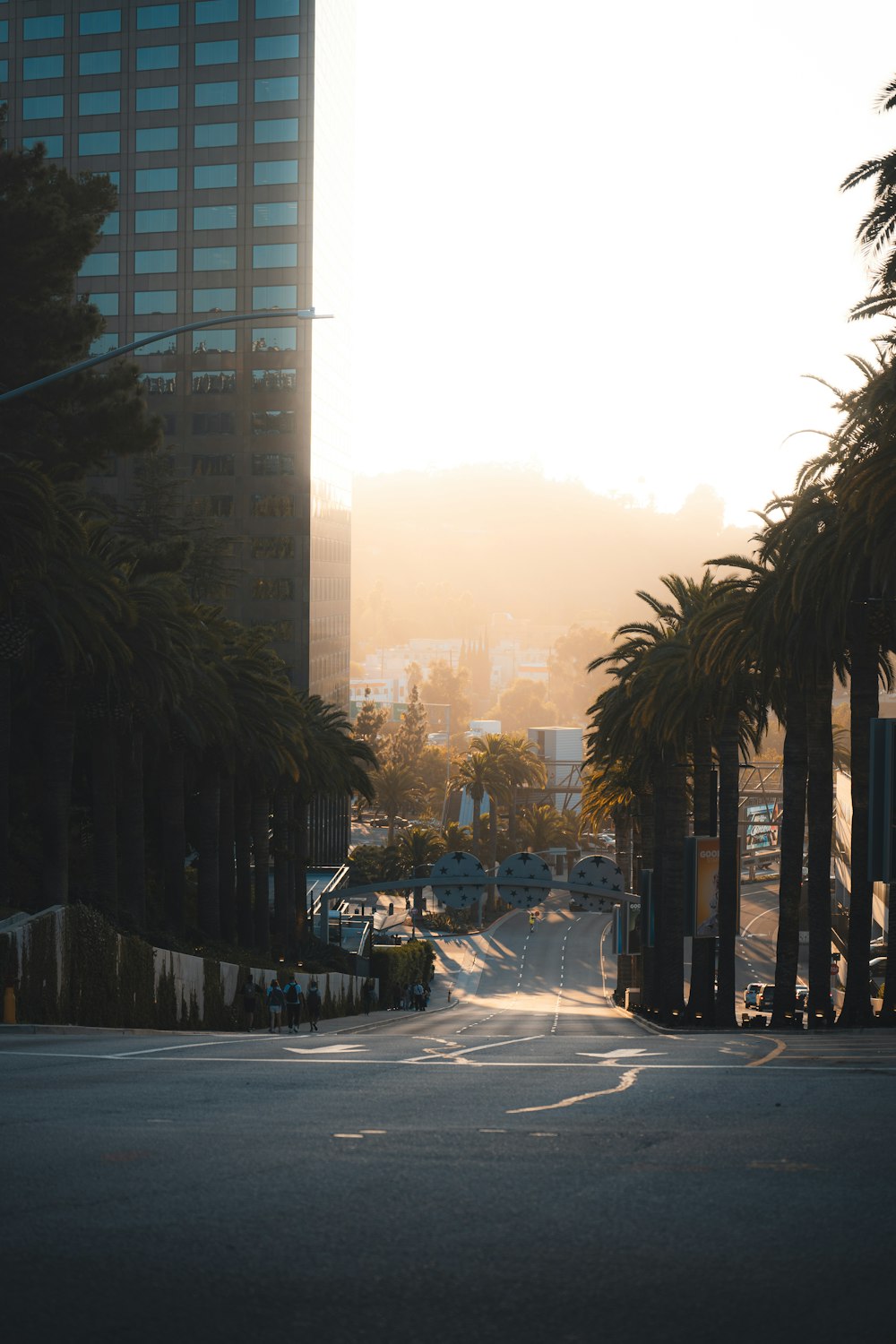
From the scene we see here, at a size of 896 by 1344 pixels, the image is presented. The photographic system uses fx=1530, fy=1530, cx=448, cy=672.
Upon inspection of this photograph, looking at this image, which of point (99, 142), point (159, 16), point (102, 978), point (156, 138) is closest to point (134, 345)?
point (102, 978)

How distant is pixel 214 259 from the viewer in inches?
4500

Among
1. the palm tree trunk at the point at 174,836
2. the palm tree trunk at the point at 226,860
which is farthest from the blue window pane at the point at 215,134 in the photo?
the palm tree trunk at the point at 174,836

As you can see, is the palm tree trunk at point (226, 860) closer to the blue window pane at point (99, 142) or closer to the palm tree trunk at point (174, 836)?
the palm tree trunk at point (174, 836)

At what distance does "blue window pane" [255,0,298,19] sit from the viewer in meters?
113

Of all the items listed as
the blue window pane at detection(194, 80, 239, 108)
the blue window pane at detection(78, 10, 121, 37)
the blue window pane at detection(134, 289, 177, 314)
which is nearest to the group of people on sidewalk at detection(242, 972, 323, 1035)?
the blue window pane at detection(134, 289, 177, 314)

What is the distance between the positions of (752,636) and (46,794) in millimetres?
19313

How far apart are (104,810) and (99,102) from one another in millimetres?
88132

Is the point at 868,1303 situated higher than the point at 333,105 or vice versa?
the point at 333,105

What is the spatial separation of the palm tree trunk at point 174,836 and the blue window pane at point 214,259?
69659 millimetres

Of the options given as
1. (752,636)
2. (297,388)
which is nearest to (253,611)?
(297,388)

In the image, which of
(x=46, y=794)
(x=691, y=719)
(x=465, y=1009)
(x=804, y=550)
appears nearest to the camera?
(x=804, y=550)

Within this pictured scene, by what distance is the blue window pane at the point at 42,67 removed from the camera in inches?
4592

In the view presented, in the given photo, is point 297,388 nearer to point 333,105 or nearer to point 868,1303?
point 333,105

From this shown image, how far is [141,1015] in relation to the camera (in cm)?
3641
